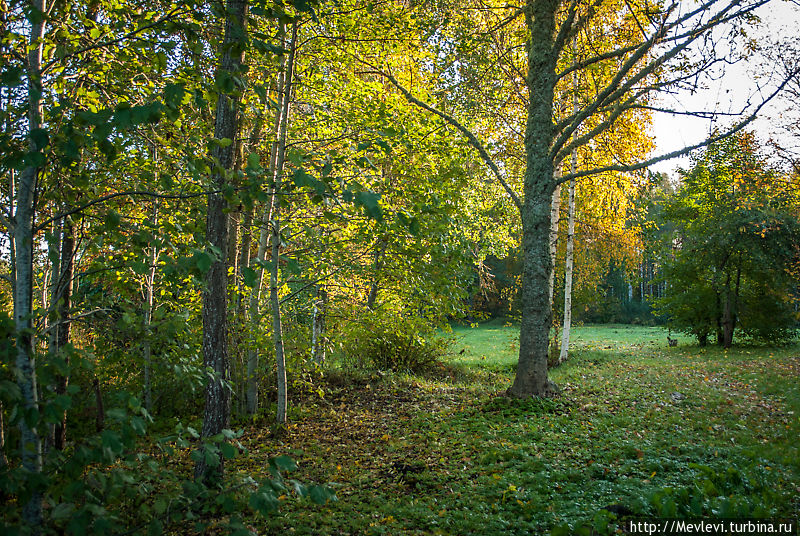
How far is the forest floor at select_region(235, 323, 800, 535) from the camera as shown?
393 cm

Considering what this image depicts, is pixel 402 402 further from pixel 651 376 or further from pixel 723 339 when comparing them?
pixel 723 339

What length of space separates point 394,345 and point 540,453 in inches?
250

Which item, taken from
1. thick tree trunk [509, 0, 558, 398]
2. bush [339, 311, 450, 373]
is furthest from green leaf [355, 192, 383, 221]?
bush [339, 311, 450, 373]

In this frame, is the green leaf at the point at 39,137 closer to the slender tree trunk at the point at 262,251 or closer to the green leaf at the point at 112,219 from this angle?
the green leaf at the point at 112,219

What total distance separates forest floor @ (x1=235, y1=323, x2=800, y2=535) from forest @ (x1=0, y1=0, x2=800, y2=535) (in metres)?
0.05

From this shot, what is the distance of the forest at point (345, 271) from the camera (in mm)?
2074

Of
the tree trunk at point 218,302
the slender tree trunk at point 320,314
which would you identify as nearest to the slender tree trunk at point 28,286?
the tree trunk at point 218,302

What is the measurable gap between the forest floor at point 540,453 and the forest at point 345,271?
47mm

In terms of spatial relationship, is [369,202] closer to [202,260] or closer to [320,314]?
[202,260]

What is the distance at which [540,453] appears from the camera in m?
5.40

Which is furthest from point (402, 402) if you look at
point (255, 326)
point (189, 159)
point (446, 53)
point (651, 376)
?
point (189, 159)

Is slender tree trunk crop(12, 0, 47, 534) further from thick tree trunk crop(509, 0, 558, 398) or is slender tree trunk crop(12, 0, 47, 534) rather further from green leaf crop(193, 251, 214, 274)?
thick tree trunk crop(509, 0, 558, 398)

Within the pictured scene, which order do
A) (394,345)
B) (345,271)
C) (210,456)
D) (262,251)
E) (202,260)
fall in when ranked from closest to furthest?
1. (202,260)
2. (210,456)
3. (262,251)
4. (345,271)
5. (394,345)

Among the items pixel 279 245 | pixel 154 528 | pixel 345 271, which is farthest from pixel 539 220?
pixel 154 528
